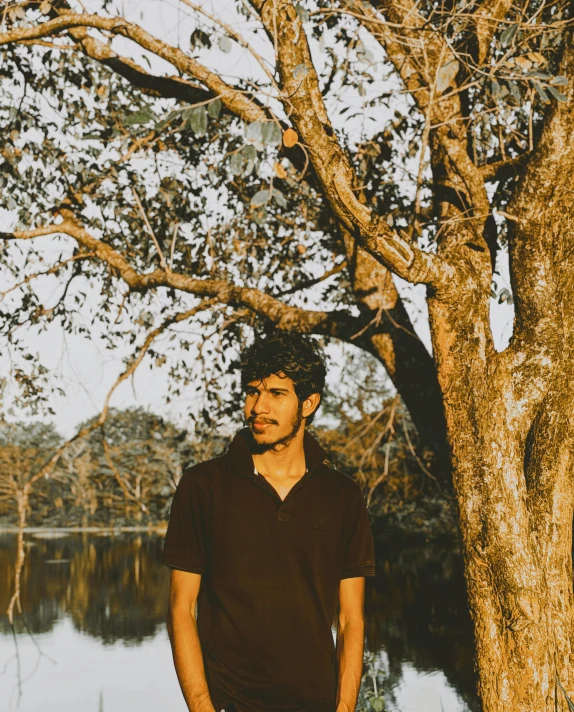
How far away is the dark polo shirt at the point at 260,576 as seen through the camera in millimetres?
2332

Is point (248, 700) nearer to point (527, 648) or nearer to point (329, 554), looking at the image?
point (329, 554)

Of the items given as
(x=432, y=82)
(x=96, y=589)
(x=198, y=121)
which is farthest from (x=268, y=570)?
(x=96, y=589)

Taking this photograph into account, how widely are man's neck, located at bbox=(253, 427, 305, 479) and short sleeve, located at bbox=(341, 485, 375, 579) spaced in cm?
21

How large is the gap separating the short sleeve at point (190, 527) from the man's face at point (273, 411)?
26cm

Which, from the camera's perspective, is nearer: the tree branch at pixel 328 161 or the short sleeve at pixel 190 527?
the short sleeve at pixel 190 527

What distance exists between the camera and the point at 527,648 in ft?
11.7

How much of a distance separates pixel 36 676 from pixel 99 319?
32.2 feet

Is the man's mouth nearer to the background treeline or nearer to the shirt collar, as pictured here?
the shirt collar

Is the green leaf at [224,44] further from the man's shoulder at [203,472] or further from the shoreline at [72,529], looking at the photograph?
the shoreline at [72,529]

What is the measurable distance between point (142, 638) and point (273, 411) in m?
16.5

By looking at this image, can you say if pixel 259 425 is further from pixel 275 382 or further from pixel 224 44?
pixel 224 44

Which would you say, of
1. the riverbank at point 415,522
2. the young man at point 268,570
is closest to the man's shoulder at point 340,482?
the young man at point 268,570

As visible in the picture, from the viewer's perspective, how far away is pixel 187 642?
2.32 metres

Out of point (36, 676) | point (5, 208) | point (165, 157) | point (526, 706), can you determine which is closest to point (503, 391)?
point (526, 706)
